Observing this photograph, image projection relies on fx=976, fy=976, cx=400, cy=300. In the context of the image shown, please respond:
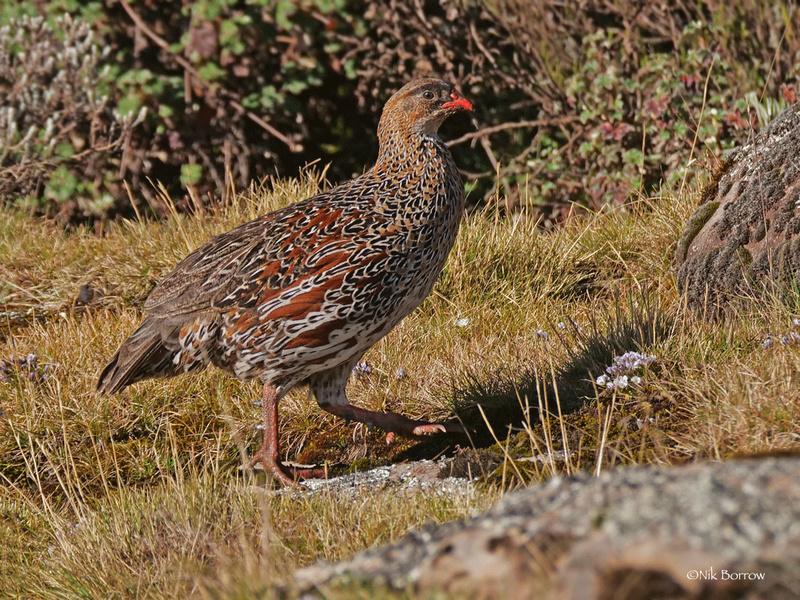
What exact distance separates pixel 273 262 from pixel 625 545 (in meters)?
2.91

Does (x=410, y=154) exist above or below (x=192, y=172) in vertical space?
above

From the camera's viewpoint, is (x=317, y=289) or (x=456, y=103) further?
(x=456, y=103)

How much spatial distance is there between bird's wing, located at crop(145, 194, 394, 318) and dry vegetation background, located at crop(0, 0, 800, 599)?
0.57 m

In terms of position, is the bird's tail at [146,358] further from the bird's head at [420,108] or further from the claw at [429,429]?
the bird's head at [420,108]

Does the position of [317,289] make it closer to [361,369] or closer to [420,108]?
[361,369]

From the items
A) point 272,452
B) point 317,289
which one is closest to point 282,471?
point 272,452

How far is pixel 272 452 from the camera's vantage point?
4258 millimetres

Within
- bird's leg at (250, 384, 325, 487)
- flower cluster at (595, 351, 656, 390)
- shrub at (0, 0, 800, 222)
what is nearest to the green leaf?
shrub at (0, 0, 800, 222)

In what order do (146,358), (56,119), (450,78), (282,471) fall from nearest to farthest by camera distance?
(282,471)
(146,358)
(56,119)
(450,78)

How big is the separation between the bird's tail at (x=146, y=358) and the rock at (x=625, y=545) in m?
2.67

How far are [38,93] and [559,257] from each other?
4735mm

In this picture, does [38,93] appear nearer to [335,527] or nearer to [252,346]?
[252,346]

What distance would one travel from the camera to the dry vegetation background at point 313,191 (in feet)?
11.0

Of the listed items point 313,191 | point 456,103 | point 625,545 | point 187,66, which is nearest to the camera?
point 625,545
